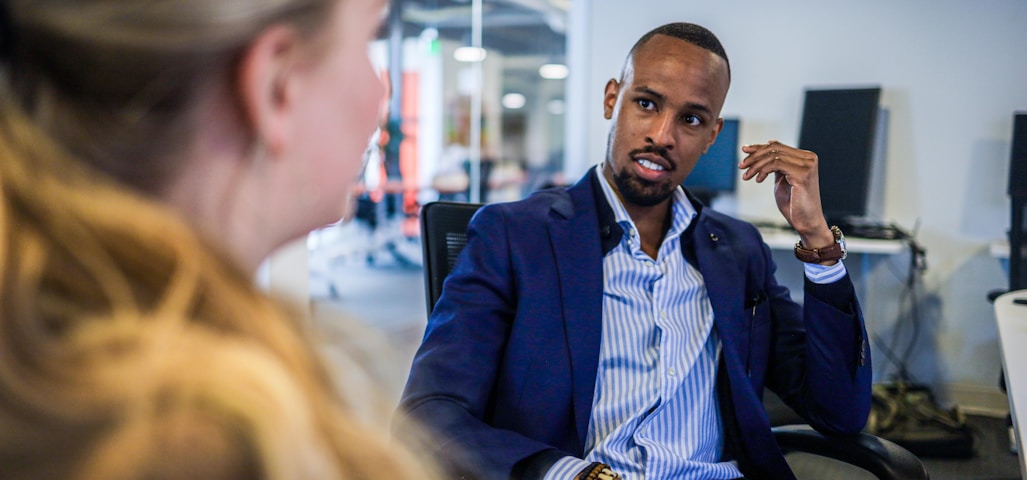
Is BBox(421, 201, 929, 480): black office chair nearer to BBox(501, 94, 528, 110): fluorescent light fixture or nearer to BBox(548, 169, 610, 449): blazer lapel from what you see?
BBox(548, 169, 610, 449): blazer lapel

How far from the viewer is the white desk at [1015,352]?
4.03 ft

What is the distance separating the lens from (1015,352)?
1.67 meters

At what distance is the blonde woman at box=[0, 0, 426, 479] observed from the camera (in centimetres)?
33

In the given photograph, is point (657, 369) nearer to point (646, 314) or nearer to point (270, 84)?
point (646, 314)

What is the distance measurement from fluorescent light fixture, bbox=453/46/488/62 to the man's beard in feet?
17.2

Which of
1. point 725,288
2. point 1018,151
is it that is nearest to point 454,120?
point 1018,151

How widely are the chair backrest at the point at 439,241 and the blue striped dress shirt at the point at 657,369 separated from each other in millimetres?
310

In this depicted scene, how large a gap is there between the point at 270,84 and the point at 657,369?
111cm

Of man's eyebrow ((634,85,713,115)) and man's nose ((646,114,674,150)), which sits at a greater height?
man's eyebrow ((634,85,713,115))

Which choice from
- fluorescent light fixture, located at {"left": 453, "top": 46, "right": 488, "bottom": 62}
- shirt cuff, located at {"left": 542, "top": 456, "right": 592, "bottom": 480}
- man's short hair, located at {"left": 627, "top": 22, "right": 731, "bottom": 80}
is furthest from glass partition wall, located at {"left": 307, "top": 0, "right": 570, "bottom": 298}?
shirt cuff, located at {"left": 542, "top": 456, "right": 592, "bottom": 480}

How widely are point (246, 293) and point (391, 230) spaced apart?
6881 millimetres

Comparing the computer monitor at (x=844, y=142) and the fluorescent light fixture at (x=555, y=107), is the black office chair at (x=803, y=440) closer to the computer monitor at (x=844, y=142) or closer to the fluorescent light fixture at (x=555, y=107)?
the computer monitor at (x=844, y=142)

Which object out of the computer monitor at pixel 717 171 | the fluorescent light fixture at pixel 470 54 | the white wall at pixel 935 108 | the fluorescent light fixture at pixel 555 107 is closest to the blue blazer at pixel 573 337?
the computer monitor at pixel 717 171

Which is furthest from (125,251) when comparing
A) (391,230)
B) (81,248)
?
(391,230)
